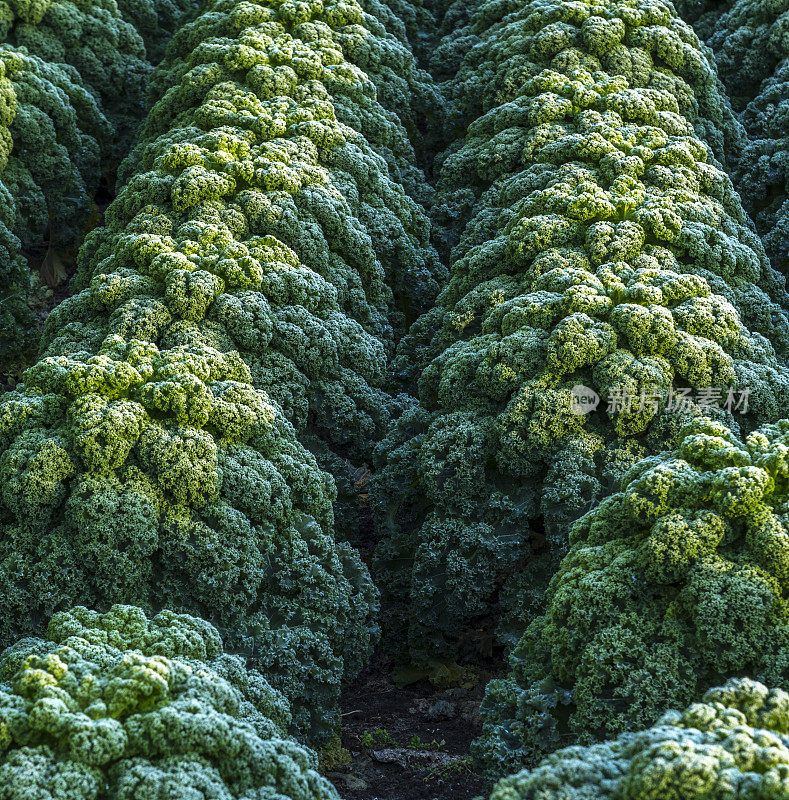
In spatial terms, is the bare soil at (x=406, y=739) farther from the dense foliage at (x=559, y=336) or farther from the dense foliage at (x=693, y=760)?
the dense foliage at (x=693, y=760)

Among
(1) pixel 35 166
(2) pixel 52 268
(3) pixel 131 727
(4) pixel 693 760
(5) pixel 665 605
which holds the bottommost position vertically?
(4) pixel 693 760

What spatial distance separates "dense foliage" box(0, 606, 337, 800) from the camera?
4.39m

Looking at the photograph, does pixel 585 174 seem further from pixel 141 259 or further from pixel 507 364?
pixel 141 259

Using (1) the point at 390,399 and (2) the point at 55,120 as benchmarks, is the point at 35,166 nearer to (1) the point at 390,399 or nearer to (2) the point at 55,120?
(2) the point at 55,120

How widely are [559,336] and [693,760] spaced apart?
4.25m

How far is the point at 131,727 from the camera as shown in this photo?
15.1 feet

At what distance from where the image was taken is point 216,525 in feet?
21.4

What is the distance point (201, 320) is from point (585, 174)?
4.22m

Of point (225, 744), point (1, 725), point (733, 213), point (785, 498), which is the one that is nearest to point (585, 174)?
point (733, 213)

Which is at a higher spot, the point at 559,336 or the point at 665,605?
the point at 559,336

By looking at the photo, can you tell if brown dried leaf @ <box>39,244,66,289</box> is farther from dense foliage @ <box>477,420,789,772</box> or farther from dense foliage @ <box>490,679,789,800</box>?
dense foliage @ <box>490,679,789,800</box>

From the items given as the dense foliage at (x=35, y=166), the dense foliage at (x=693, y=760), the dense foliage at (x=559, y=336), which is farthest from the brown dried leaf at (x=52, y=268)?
the dense foliage at (x=693, y=760)

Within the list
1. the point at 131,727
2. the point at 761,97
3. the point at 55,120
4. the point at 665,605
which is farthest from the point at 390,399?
the point at 761,97

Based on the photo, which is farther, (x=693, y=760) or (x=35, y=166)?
(x=35, y=166)
